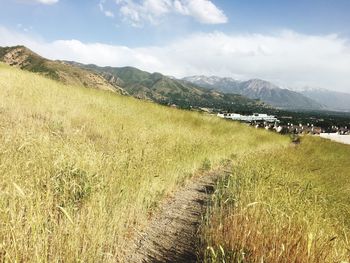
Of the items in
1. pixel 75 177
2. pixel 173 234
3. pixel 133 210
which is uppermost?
pixel 75 177

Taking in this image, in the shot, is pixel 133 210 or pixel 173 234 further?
pixel 173 234

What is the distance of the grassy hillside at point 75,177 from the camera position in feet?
10.8

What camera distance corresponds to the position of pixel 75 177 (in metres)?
5.11

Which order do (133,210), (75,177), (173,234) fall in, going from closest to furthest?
1. (75,177)
2. (133,210)
3. (173,234)

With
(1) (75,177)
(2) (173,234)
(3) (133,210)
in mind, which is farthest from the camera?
(2) (173,234)

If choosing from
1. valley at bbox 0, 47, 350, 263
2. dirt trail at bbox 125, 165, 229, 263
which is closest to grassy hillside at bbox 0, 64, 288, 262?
valley at bbox 0, 47, 350, 263

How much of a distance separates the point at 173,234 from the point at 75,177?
6.12ft

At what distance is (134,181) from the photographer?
5.81 m

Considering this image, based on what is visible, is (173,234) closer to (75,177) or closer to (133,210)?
(133,210)

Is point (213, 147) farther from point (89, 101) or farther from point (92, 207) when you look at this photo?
point (92, 207)

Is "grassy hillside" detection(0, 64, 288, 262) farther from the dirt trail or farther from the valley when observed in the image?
the dirt trail

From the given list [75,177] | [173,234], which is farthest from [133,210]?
[75,177]

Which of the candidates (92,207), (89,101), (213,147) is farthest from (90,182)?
(89,101)

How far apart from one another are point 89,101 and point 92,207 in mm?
10343
